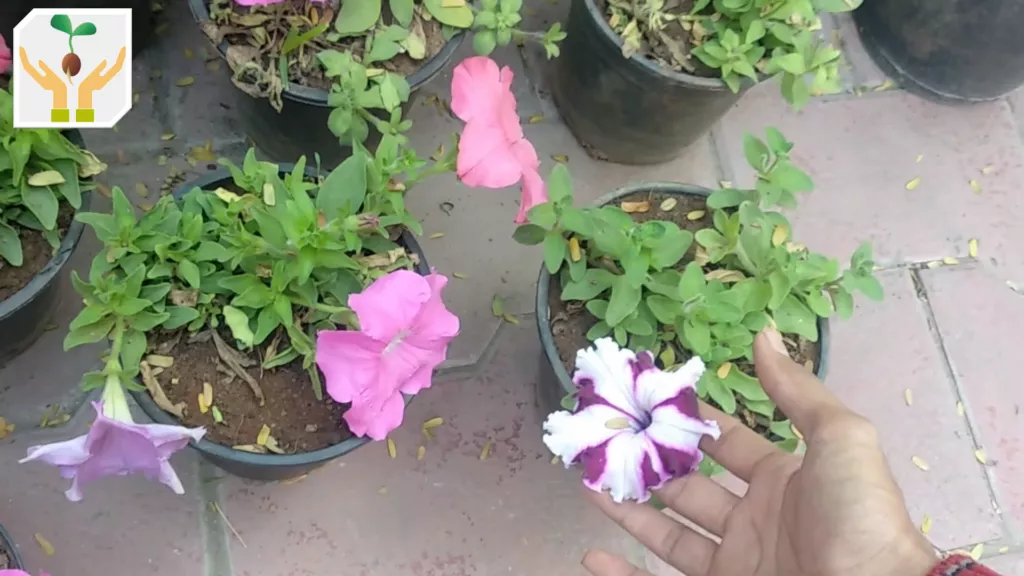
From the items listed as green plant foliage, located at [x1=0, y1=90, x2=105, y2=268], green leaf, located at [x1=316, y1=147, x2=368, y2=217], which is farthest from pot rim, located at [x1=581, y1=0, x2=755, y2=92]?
green plant foliage, located at [x1=0, y1=90, x2=105, y2=268]

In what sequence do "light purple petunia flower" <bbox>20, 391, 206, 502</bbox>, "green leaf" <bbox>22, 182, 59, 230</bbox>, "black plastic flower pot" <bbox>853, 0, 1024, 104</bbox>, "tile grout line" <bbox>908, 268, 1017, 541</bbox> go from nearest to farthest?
"light purple petunia flower" <bbox>20, 391, 206, 502</bbox> → "green leaf" <bbox>22, 182, 59, 230</bbox> → "tile grout line" <bbox>908, 268, 1017, 541</bbox> → "black plastic flower pot" <bbox>853, 0, 1024, 104</bbox>

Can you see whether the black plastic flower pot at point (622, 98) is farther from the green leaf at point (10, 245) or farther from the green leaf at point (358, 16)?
the green leaf at point (10, 245)

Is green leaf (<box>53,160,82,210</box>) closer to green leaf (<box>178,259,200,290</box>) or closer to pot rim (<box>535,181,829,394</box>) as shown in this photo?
green leaf (<box>178,259,200,290</box>)

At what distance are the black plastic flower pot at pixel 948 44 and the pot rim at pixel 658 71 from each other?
1.81ft

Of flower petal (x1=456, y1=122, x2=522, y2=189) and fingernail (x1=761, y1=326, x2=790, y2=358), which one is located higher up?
flower petal (x1=456, y1=122, x2=522, y2=189)

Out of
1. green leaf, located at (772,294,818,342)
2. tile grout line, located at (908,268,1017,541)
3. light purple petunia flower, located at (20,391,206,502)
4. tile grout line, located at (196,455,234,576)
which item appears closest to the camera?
light purple petunia flower, located at (20,391,206,502)

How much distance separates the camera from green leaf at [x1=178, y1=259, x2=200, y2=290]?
41.7 inches

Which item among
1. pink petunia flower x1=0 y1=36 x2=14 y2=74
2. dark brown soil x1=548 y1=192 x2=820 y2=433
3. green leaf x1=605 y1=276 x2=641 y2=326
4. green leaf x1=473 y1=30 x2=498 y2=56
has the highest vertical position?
pink petunia flower x1=0 y1=36 x2=14 y2=74

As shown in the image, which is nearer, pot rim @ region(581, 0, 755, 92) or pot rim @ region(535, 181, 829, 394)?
pot rim @ region(535, 181, 829, 394)

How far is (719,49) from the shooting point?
1316 mm

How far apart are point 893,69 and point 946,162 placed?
19cm

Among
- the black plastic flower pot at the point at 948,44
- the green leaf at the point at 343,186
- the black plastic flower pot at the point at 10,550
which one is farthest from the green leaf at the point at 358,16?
the black plastic flower pot at the point at 948,44

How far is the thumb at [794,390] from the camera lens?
1.02m

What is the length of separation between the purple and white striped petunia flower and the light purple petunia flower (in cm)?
39
